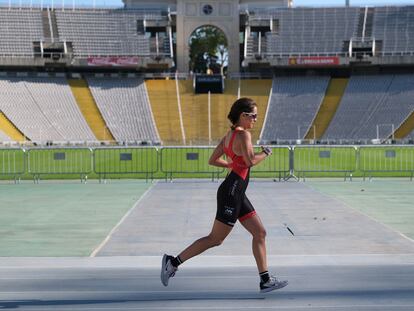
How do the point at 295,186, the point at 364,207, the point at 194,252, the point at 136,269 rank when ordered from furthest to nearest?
the point at 295,186 < the point at 364,207 < the point at 136,269 < the point at 194,252

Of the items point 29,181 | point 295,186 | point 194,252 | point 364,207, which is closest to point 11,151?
point 29,181

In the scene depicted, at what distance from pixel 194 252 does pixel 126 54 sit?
65.7m

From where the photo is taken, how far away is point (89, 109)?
65625mm

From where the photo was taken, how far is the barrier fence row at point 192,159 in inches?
1072

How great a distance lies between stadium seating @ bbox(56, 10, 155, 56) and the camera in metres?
72.8

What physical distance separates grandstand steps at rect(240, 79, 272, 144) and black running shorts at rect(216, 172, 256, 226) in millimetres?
56455

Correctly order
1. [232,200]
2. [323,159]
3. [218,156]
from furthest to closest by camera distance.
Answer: [323,159]
[218,156]
[232,200]

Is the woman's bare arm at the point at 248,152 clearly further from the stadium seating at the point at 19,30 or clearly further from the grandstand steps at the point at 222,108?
the stadium seating at the point at 19,30

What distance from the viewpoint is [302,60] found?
70875 millimetres

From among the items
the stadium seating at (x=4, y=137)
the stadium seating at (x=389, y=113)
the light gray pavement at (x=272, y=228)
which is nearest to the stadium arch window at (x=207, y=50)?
the stadium seating at (x=389, y=113)

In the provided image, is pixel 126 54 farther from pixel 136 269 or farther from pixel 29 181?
pixel 136 269

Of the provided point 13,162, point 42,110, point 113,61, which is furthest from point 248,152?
point 113,61

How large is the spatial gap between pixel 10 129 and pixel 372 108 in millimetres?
29121

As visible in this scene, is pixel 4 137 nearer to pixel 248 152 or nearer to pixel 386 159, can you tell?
pixel 386 159
